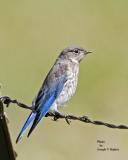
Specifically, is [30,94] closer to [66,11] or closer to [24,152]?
[24,152]

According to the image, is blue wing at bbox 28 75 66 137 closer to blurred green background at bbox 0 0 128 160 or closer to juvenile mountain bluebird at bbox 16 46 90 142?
juvenile mountain bluebird at bbox 16 46 90 142

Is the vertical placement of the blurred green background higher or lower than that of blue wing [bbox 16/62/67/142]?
lower

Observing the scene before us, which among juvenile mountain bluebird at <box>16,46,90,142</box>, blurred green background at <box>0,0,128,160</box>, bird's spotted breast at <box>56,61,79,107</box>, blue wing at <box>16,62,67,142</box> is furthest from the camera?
blurred green background at <box>0,0,128,160</box>

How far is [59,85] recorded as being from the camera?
9.98 m

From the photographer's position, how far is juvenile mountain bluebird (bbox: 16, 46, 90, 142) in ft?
30.3

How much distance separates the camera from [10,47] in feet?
50.8

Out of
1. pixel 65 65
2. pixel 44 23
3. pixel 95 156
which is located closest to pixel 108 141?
pixel 95 156

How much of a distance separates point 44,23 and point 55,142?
4.89m

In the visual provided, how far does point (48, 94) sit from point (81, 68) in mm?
5620

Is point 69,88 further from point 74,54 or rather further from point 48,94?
point 74,54

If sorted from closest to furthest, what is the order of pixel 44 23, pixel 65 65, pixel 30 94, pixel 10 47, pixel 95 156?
pixel 65 65 → pixel 95 156 → pixel 30 94 → pixel 10 47 → pixel 44 23

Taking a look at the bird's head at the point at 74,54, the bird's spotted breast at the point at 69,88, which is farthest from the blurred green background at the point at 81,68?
the bird's spotted breast at the point at 69,88

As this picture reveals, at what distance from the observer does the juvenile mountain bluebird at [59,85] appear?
30.3 ft

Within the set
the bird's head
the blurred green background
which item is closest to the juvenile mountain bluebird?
the bird's head
